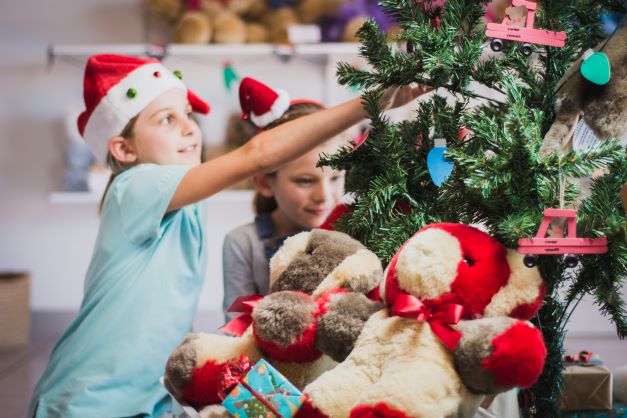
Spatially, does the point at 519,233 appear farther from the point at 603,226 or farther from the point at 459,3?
the point at 459,3

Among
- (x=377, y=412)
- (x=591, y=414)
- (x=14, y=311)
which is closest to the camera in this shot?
(x=377, y=412)

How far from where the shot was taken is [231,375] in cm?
67

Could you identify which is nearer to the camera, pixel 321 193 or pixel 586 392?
pixel 586 392

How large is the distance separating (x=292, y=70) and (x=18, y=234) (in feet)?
4.96

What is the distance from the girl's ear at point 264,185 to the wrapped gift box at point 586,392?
791 mm

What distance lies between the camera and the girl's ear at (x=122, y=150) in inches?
55.2

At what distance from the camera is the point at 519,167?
24.8 inches

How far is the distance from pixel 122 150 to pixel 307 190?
0.38m

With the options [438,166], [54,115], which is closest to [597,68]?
[438,166]

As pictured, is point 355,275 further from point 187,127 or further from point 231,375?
point 187,127

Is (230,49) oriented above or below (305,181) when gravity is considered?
above

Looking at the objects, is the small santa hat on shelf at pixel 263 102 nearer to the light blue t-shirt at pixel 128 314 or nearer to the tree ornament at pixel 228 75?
the light blue t-shirt at pixel 128 314

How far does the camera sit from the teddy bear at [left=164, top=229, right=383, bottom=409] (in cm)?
64

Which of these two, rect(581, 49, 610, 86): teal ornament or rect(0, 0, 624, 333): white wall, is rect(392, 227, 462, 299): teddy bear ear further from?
rect(0, 0, 624, 333): white wall
